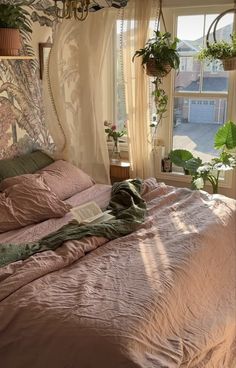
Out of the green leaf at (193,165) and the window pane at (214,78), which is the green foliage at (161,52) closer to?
the window pane at (214,78)

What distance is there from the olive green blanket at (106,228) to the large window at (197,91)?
1438 mm

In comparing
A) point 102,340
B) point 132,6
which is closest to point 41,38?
point 132,6

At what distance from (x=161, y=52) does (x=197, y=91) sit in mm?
612

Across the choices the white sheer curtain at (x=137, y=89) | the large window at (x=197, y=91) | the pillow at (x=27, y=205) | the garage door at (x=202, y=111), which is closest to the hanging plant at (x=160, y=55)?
the white sheer curtain at (x=137, y=89)

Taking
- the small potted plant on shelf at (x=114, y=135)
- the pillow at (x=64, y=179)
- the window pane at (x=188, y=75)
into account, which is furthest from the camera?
the small potted plant on shelf at (x=114, y=135)

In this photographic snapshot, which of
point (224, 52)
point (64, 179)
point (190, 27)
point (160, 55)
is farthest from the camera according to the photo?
point (190, 27)

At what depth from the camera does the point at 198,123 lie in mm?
4086

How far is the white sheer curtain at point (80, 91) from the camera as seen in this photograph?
A: 3443mm

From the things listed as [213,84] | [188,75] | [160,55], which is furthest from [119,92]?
[213,84]

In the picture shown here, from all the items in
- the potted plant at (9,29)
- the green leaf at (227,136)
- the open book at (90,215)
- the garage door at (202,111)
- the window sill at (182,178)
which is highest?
the potted plant at (9,29)

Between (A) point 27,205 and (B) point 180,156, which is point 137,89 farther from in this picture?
(A) point 27,205

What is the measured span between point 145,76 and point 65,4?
70.2 inches

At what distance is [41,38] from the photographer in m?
3.55

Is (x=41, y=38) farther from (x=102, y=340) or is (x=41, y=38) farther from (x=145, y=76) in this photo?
(x=102, y=340)
